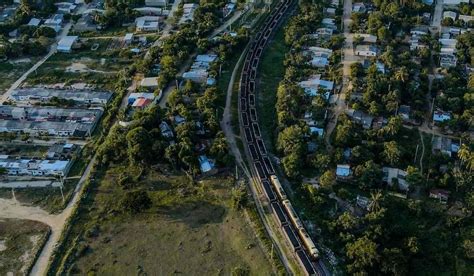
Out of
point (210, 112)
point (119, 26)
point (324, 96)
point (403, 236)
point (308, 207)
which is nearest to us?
point (403, 236)

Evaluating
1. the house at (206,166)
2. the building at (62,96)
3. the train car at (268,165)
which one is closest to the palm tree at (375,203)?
the train car at (268,165)

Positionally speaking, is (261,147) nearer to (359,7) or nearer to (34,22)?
(359,7)

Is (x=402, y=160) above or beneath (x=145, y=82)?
beneath

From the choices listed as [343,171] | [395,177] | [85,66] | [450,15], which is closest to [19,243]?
[343,171]

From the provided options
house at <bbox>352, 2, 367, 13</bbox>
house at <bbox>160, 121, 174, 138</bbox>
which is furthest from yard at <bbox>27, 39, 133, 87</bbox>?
house at <bbox>352, 2, 367, 13</bbox>

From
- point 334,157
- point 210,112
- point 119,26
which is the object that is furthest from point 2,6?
point 334,157

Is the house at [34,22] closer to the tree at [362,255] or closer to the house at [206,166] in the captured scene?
the house at [206,166]

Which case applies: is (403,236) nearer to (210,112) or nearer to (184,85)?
(210,112)
